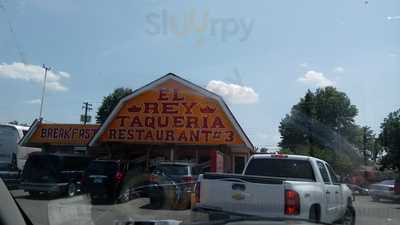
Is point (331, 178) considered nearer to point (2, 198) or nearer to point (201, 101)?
point (2, 198)

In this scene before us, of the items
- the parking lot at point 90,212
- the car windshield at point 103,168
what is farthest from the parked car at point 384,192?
the car windshield at point 103,168

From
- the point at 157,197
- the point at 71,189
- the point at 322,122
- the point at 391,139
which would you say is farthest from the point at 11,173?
the point at 322,122

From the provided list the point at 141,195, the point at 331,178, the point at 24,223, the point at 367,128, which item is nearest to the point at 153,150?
the point at 141,195

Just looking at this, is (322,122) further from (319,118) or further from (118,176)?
(118,176)

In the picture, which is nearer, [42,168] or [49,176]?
[49,176]

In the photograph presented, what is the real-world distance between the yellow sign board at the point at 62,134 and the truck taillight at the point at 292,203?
25.0 m

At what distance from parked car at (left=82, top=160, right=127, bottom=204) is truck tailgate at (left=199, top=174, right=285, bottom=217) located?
12797 millimetres

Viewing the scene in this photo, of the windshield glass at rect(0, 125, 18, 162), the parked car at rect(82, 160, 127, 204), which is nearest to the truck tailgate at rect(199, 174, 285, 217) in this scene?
the parked car at rect(82, 160, 127, 204)

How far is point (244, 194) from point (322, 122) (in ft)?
245

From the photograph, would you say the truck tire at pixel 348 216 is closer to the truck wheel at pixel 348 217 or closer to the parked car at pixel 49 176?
the truck wheel at pixel 348 217

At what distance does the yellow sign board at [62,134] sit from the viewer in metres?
33.6

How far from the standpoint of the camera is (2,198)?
3.39m

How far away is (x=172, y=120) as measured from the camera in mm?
29844

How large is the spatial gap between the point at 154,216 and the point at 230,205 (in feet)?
25.0
